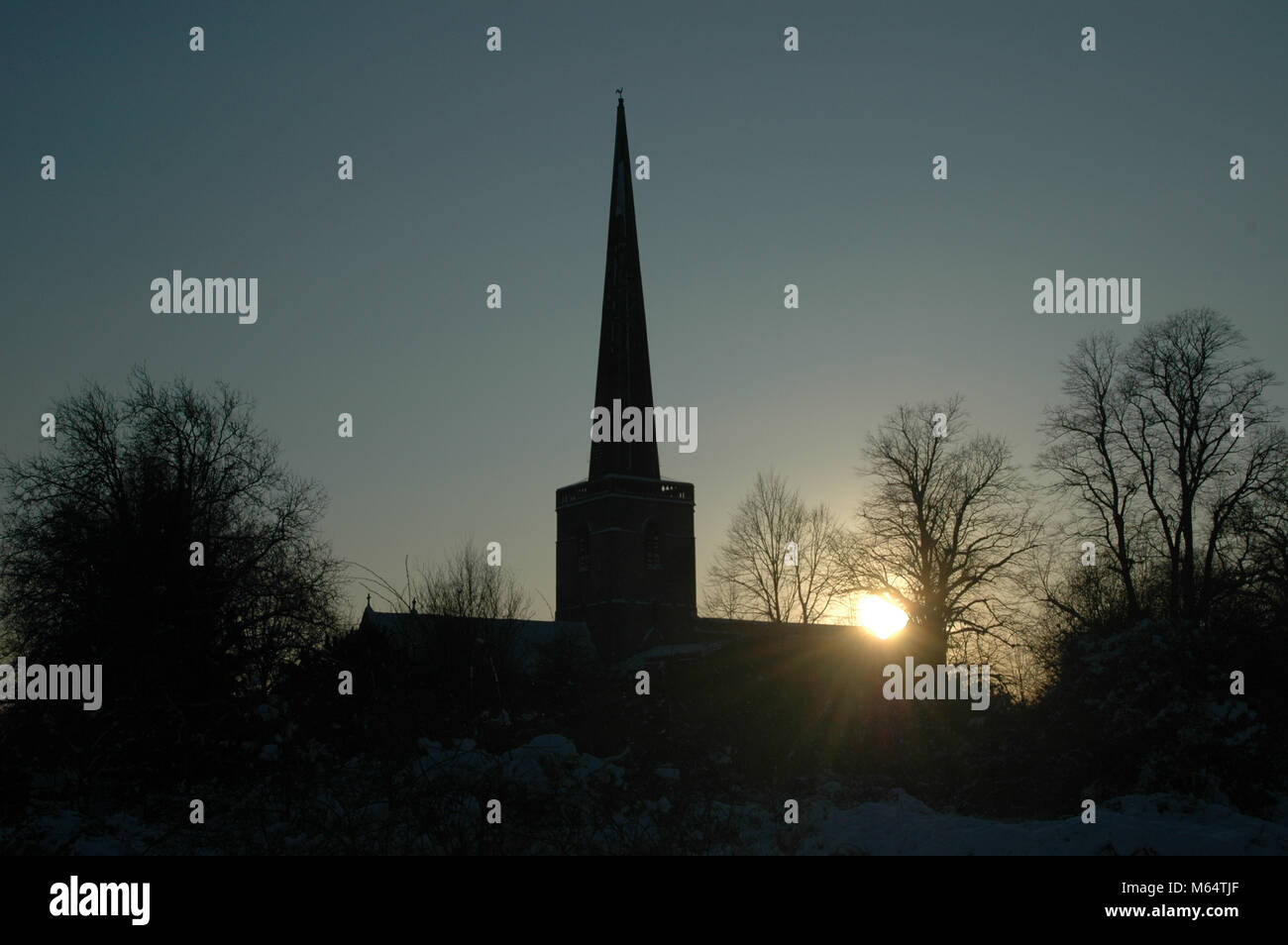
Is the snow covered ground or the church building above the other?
the church building

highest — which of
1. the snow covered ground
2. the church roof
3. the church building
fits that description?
the church building

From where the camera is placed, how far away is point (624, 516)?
182 feet

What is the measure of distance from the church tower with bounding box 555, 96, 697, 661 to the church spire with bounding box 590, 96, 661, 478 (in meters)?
0.05

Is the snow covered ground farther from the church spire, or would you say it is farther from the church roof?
the church spire

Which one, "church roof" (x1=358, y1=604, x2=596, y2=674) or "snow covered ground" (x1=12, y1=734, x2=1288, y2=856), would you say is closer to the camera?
"snow covered ground" (x1=12, y1=734, x2=1288, y2=856)

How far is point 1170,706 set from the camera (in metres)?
15.1

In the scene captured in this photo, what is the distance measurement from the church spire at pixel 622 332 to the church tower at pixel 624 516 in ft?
0.16

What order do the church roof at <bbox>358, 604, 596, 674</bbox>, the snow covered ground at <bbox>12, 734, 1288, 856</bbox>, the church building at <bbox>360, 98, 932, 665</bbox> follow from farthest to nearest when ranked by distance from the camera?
the church building at <bbox>360, 98, 932, 665</bbox> → the church roof at <bbox>358, 604, 596, 674</bbox> → the snow covered ground at <bbox>12, 734, 1288, 856</bbox>

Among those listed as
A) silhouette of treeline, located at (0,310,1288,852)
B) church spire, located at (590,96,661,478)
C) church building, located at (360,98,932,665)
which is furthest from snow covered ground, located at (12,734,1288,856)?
church spire, located at (590,96,661,478)

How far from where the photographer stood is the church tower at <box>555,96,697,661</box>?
5572 centimetres

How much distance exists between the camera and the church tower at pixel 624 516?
5572 cm
